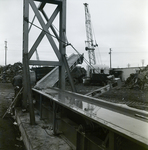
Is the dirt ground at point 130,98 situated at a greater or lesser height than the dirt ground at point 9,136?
greater

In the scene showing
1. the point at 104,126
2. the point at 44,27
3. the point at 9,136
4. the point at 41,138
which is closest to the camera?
the point at 104,126

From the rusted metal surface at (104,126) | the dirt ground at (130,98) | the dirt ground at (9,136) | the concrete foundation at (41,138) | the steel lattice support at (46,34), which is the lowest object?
the dirt ground at (9,136)

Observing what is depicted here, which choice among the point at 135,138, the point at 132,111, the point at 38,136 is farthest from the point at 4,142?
the point at 135,138

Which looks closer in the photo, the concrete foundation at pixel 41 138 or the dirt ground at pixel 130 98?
the concrete foundation at pixel 41 138

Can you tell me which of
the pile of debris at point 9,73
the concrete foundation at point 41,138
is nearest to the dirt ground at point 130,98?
the concrete foundation at point 41,138

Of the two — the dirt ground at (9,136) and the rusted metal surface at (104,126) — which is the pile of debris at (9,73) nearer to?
the dirt ground at (9,136)

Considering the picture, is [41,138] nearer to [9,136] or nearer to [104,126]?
[9,136]

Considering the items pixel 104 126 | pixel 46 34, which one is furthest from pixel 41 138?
pixel 46 34

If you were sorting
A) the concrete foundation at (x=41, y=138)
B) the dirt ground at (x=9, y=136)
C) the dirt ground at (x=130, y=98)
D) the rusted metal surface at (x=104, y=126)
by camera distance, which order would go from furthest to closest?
the dirt ground at (x=130, y=98) → the dirt ground at (x=9, y=136) → the concrete foundation at (x=41, y=138) → the rusted metal surface at (x=104, y=126)

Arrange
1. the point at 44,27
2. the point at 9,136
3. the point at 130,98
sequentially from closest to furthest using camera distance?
the point at 9,136, the point at 44,27, the point at 130,98

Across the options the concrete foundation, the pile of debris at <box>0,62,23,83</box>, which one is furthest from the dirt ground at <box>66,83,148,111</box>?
the pile of debris at <box>0,62,23,83</box>

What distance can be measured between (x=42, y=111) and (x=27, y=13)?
318cm

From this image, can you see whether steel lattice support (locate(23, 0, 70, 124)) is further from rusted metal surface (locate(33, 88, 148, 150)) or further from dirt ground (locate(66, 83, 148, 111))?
dirt ground (locate(66, 83, 148, 111))

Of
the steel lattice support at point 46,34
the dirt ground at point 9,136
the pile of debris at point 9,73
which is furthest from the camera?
the pile of debris at point 9,73
